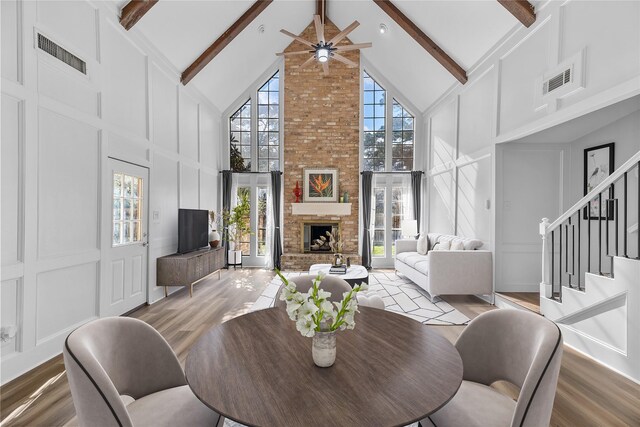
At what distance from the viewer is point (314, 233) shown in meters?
7.23

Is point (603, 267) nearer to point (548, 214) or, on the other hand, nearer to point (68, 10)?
point (548, 214)

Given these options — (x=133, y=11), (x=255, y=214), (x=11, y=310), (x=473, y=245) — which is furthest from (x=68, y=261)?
(x=473, y=245)

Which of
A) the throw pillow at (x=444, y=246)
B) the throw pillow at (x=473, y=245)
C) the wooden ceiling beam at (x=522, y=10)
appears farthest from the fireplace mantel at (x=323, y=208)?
the wooden ceiling beam at (x=522, y=10)

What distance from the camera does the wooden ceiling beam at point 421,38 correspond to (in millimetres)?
5070

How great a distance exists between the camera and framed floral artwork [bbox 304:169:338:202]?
7.17 metres

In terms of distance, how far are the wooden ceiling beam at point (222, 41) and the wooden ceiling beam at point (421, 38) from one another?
6.38ft

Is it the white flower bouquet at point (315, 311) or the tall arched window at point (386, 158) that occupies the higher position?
the tall arched window at point (386, 158)

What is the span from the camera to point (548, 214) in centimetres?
431

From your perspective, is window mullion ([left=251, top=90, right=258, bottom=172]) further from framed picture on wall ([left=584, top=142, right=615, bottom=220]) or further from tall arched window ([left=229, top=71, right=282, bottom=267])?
framed picture on wall ([left=584, top=142, right=615, bottom=220])

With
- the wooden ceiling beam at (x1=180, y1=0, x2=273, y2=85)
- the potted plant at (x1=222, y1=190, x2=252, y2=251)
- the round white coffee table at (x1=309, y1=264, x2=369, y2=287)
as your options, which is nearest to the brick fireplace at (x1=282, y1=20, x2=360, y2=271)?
the potted plant at (x1=222, y1=190, x2=252, y2=251)

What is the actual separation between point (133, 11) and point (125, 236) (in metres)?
2.57

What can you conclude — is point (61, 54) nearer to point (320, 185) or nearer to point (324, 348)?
point (324, 348)

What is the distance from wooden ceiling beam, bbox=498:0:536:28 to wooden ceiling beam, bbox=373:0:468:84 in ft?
4.85

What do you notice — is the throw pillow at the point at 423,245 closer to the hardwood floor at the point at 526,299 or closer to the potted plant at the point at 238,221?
the hardwood floor at the point at 526,299
